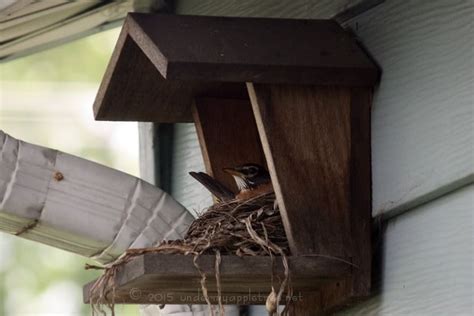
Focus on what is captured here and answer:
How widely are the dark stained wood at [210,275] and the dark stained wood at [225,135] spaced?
1.57 feet

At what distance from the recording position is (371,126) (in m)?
2.85

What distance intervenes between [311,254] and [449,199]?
0.29 metres

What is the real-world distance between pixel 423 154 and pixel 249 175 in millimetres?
646

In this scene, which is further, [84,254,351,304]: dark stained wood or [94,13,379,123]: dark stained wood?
[94,13,379,123]: dark stained wood

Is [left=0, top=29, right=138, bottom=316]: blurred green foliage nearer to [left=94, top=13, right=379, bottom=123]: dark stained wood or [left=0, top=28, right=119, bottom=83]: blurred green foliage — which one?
[left=0, top=28, right=119, bottom=83]: blurred green foliage

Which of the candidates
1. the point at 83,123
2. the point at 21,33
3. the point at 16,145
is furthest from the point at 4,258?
the point at 16,145

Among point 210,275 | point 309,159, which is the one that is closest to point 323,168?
point 309,159

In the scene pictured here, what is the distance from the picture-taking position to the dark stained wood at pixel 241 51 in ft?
8.82

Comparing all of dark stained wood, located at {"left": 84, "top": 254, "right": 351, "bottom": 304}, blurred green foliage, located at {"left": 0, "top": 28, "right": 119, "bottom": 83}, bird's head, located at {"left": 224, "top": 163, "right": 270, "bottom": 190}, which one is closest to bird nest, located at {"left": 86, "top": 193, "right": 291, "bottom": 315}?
dark stained wood, located at {"left": 84, "top": 254, "right": 351, "bottom": 304}

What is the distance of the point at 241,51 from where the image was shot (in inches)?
108

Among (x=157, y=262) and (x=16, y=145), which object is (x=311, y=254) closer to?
(x=157, y=262)

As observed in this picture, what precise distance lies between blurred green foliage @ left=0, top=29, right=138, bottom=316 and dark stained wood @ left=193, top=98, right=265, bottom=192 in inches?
140

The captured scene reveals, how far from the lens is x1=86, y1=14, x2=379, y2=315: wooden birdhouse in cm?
267

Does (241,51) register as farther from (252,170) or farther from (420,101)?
(252,170)
